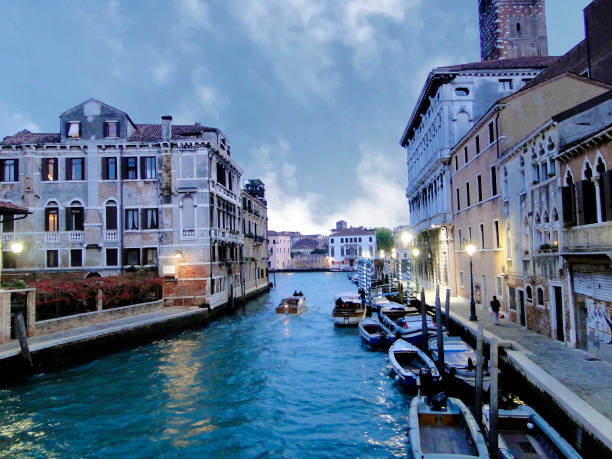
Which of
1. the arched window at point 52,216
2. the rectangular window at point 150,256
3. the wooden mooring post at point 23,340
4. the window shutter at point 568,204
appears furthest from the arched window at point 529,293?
the arched window at point 52,216

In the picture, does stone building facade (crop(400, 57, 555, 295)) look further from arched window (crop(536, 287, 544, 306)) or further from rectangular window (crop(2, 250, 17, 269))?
rectangular window (crop(2, 250, 17, 269))

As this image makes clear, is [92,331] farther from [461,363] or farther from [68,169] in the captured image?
[461,363]

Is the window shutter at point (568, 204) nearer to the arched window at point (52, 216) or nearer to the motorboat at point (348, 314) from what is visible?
the motorboat at point (348, 314)

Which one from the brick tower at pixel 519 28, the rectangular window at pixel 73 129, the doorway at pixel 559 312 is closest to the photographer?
the doorway at pixel 559 312

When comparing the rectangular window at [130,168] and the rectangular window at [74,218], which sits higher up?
the rectangular window at [130,168]

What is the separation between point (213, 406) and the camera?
469 inches

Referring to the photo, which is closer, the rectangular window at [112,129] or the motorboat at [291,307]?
the rectangular window at [112,129]

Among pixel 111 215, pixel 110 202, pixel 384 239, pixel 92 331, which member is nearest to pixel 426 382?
pixel 92 331

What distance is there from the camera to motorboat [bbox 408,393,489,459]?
25.0 feet

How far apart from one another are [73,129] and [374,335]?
21.9m

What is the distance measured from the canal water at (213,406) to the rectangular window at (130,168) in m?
11.9

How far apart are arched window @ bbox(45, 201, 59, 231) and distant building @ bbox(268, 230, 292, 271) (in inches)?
3079

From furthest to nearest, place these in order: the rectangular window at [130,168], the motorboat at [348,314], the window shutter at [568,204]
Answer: the rectangular window at [130,168] < the motorboat at [348,314] < the window shutter at [568,204]

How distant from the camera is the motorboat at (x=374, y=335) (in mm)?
18578
